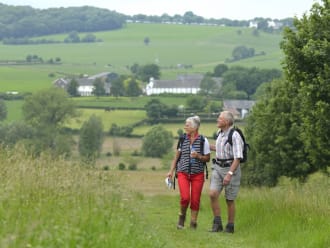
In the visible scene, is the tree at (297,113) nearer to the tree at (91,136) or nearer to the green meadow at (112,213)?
the green meadow at (112,213)

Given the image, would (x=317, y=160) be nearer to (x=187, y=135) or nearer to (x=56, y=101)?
(x=187, y=135)

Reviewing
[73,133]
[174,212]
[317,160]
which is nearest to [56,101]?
[73,133]

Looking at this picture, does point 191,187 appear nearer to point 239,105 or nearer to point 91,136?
point 91,136

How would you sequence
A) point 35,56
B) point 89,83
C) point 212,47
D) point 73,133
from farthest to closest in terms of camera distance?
point 212,47 → point 35,56 → point 89,83 → point 73,133

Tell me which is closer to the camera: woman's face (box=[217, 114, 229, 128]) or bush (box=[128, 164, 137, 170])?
woman's face (box=[217, 114, 229, 128])

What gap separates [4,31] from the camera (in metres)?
195

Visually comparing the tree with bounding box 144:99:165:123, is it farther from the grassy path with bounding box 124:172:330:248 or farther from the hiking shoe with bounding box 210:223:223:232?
the hiking shoe with bounding box 210:223:223:232

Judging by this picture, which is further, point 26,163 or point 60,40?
point 60,40

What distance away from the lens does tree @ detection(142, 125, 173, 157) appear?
2822 inches

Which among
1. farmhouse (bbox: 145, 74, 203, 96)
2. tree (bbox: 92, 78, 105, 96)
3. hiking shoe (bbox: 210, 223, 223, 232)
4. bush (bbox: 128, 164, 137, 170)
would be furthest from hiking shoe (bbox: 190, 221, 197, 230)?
farmhouse (bbox: 145, 74, 203, 96)

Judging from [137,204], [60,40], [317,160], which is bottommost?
[60,40]

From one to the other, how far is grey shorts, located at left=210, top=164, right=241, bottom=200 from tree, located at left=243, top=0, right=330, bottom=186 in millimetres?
5763

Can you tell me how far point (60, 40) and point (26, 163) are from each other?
598 feet

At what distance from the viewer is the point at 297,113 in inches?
1293
